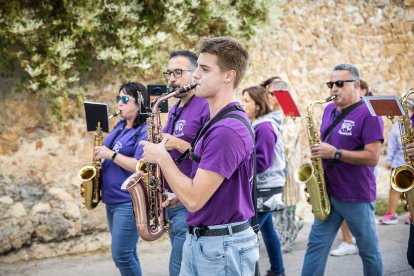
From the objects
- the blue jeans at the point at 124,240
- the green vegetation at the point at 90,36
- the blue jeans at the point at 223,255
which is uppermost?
the green vegetation at the point at 90,36

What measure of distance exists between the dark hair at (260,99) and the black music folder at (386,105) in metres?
1.68

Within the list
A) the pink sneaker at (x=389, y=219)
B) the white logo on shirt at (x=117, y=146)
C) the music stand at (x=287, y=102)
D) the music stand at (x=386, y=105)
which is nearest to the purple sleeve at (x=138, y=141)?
the white logo on shirt at (x=117, y=146)

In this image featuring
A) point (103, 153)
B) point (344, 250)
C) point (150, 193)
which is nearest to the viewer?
point (150, 193)

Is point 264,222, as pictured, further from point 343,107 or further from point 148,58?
point 148,58

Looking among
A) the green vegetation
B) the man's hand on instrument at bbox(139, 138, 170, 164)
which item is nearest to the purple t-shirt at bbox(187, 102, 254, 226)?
the man's hand on instrument at bbox(139, 138, 170, 164)

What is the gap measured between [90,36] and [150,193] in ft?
9.94

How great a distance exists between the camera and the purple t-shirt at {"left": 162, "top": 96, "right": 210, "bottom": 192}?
369cm

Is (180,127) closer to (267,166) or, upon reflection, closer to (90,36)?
(267,166)

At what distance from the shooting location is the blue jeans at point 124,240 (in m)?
4.13

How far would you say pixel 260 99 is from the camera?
17.1 feet

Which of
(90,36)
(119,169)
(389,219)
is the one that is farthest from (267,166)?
(389,219)

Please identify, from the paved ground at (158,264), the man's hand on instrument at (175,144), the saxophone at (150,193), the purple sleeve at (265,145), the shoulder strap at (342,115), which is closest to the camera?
the saxophone at (150,193)

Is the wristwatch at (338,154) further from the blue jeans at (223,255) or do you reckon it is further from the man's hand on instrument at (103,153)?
the man's hand on instrument at (103,153)

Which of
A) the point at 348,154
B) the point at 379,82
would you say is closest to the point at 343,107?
the point at 348,154
